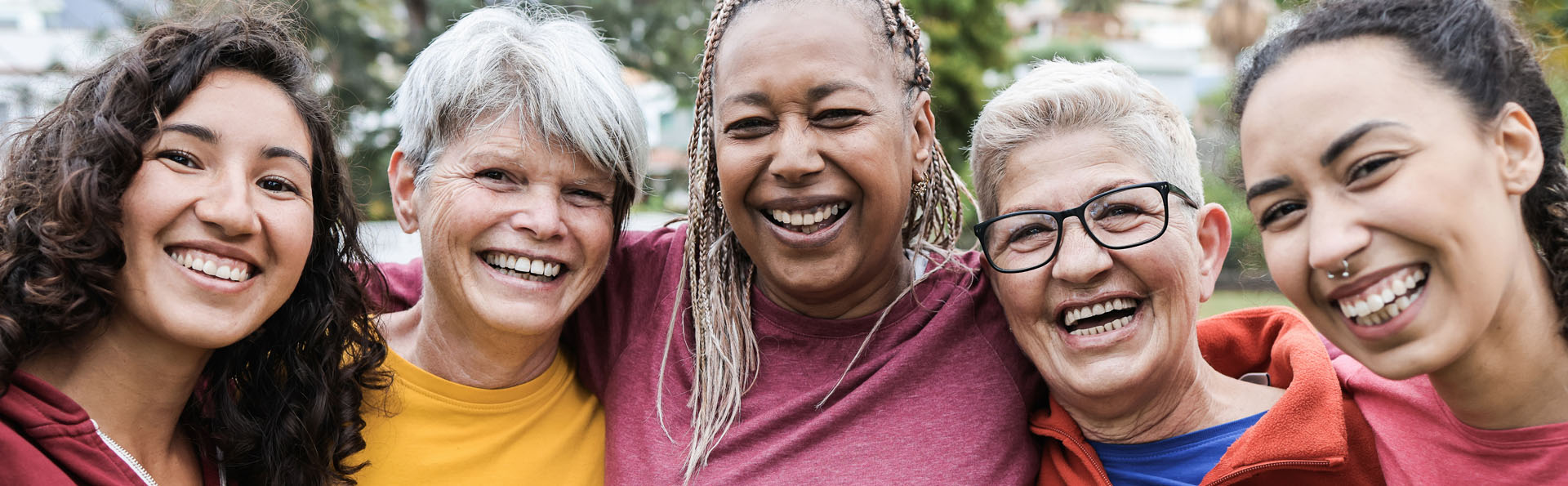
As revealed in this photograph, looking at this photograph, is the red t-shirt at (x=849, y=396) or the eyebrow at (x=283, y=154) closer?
the eyebrow at (x=283, y=154)

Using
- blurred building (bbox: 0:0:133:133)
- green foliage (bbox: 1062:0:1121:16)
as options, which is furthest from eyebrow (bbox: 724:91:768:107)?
green foliage (bbox: 1062:0:1121:16)

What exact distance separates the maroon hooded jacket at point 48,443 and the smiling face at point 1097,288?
2.04m

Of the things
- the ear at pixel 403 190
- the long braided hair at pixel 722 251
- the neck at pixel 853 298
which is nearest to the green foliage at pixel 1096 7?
the long braided hair at pixel 722 251

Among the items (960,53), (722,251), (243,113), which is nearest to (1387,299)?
(722,251)

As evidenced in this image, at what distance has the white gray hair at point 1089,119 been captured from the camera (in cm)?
248

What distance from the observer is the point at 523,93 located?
2664mm

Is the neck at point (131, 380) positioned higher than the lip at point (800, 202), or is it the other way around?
the lip at point (800, 202)

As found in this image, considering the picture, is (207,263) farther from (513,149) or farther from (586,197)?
(586,197)

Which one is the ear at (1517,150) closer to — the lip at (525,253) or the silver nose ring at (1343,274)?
the silver nose ring at (1343,274)

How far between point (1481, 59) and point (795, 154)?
4.56 ft

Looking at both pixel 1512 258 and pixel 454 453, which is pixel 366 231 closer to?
pixel 454 453

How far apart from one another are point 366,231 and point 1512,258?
9.16 ft

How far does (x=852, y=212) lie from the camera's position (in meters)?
2.55

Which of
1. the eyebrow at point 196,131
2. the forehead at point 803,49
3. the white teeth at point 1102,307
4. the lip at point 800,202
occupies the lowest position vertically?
the white teeth at point 1102,307
